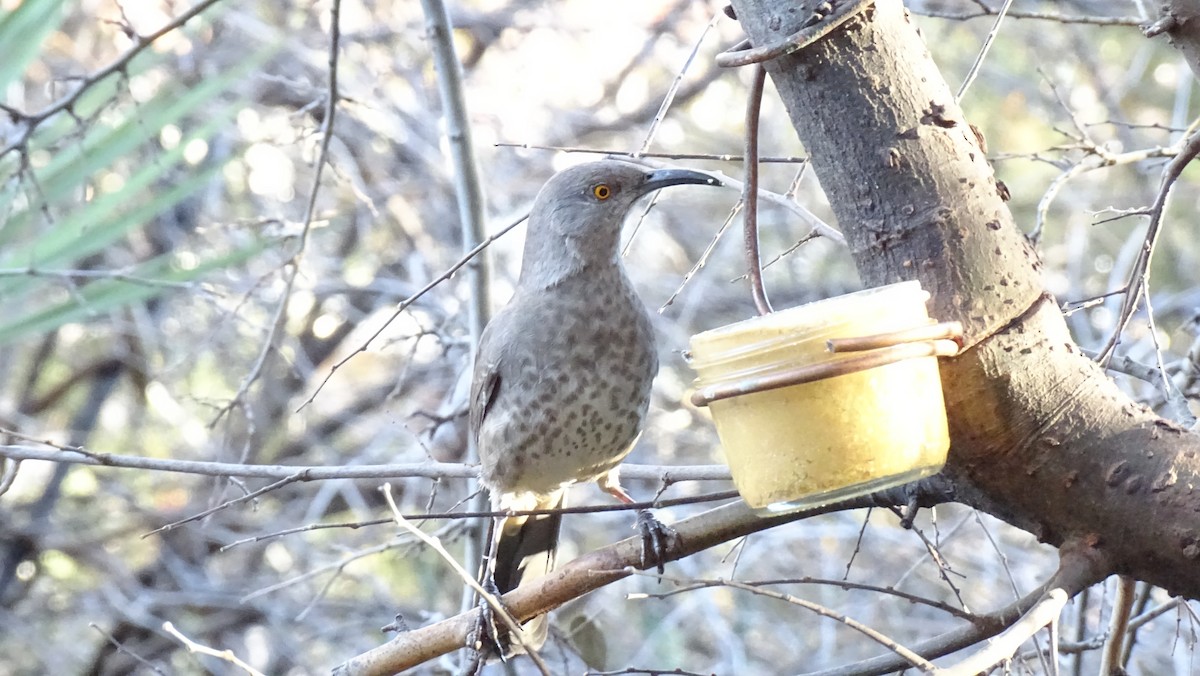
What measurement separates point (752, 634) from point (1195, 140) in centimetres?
446

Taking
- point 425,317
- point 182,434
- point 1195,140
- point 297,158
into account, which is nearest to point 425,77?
point 297,158

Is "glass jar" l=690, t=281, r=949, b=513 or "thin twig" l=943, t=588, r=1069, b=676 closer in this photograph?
"thin twig" l=943, t=588, r=1069, b=676

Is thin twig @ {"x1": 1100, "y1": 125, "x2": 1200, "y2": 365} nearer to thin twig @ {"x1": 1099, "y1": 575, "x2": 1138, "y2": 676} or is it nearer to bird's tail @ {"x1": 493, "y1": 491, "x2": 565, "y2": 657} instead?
thin twig @ {"x1": 1099, "y1": 575, "x2": 1138, "y2": 676}

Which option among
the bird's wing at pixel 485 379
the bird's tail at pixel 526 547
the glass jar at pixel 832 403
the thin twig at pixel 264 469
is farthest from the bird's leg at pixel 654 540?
the bird's tail at pixel 526 547

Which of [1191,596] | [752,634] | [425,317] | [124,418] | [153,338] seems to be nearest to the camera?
[1191,596]

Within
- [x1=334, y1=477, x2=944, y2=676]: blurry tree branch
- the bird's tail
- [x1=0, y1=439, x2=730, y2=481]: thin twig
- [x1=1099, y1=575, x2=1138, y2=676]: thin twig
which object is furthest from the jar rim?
the bird's tail

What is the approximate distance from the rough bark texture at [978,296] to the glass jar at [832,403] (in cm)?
16

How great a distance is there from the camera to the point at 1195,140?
1.65 metres

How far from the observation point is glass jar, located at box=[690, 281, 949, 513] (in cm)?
142

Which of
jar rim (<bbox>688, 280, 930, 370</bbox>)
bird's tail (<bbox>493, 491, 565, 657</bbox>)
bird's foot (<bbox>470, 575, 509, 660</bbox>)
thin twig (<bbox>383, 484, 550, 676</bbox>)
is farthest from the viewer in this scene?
bird's tail (<bbox>493, 491, 565, 657</bbox>)

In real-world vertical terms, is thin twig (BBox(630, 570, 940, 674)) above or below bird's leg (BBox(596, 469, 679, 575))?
below

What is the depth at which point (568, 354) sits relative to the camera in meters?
2.70

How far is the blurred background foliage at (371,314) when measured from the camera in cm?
505

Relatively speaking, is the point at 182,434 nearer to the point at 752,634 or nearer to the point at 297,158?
the point at 297,158
